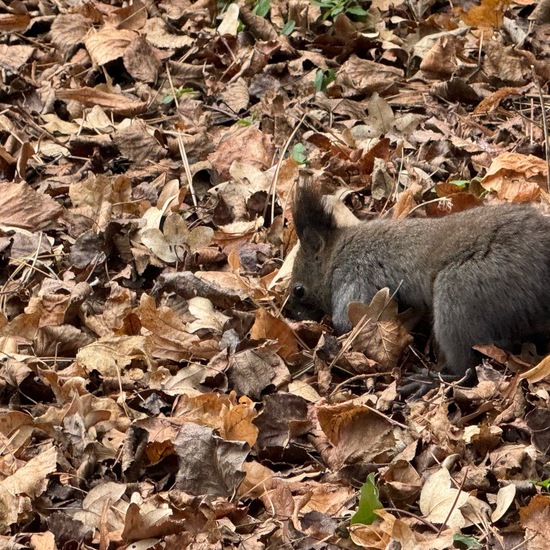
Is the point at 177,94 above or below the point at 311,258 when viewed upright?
above

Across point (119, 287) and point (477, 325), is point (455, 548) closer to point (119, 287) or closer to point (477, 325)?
point (477, 325)

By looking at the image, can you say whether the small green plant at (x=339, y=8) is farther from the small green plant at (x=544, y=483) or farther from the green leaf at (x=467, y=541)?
the green leaf at (x=467, y=541)

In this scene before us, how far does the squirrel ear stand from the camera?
4.69 metres

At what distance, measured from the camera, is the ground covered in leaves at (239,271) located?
3213mm

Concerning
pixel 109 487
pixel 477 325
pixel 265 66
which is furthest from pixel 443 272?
pixel 265 66

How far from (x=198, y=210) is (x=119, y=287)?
32.3 inches

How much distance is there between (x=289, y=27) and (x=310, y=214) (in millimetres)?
2377

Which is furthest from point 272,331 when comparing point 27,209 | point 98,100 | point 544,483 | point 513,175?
point 98,100

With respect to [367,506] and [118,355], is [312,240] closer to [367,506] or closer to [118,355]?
[118,355]

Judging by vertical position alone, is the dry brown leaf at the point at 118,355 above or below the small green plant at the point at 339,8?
below

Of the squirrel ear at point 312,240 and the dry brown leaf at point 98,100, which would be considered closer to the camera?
the squirrel ear at point 312,240

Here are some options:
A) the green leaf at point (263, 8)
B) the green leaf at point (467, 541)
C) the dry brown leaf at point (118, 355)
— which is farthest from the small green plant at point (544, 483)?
the green leaf at point (263, 8)

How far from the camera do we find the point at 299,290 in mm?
4664

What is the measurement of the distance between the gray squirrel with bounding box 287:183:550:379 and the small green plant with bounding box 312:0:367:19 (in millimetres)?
2247
